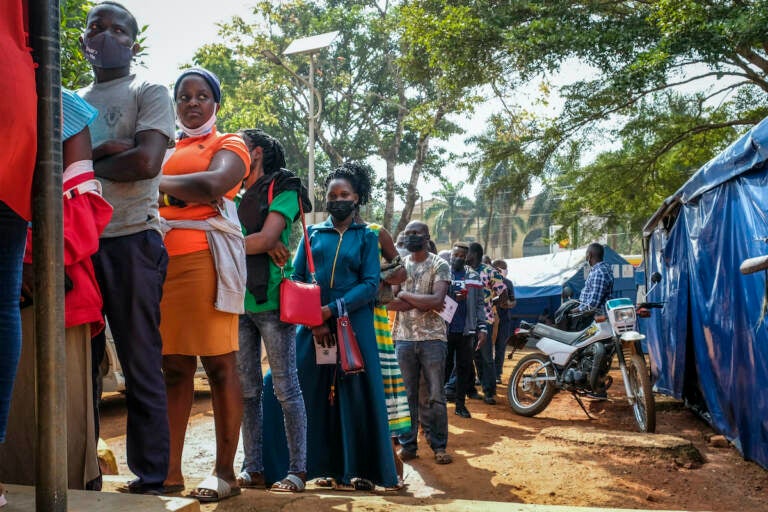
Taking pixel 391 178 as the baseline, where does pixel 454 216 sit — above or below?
above

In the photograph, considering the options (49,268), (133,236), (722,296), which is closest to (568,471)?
(722,296)

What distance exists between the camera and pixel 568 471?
5.73 meters

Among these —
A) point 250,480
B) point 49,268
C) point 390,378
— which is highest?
point 49,268

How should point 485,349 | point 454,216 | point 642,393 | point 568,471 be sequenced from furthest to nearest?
1. point 454,216
2. point 485,349
3. point 642,393
4. point 568,471

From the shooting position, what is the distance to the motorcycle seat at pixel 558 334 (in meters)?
8.84

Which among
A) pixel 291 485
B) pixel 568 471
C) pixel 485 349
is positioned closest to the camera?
pixel 291 485

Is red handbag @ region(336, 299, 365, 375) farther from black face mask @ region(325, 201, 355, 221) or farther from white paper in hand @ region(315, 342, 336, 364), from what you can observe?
black face mask @ region(325, 201, 355, 221)

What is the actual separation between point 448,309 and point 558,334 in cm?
308

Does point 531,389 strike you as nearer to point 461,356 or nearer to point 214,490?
point 461,356

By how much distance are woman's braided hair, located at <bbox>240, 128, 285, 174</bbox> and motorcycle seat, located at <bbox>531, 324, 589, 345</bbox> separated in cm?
549

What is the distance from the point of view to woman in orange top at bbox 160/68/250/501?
328cm

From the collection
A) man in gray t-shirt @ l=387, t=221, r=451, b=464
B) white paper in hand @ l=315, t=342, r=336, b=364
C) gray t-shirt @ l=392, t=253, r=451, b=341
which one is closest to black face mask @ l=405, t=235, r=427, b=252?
man in gray t-shirt @ l=387, t=221, r=451, b=464

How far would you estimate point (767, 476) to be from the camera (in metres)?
5.34

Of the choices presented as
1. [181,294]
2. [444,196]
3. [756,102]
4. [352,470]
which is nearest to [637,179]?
[756,102]
